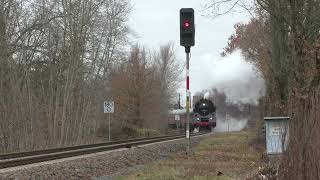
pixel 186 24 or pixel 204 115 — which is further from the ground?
pixel 186 24

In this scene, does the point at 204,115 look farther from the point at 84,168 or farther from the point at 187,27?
the point at 84,168

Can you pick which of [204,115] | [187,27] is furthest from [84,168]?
[204,115]

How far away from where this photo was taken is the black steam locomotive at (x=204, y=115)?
207 ft

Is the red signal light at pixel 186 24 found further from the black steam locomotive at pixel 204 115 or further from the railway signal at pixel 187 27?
the black steam locomotive at pixel 204 115

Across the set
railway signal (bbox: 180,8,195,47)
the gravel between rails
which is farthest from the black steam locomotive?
railway signal (bbox: 180,8,195,47)

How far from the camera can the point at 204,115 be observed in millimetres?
63750

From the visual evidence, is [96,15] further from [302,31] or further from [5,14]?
[302,31]

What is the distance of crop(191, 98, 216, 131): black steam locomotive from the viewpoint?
63141mm

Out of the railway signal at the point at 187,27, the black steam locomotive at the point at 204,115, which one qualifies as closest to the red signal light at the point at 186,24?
the railway signal at the point at 187,27

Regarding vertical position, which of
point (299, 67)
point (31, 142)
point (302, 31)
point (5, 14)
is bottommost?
point (31, 142)

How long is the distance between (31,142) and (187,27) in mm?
14176

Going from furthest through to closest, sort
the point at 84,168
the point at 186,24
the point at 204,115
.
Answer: the point at 204,115, the point at 186,24, the point at 84,168

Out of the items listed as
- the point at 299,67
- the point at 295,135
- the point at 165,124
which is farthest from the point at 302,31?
the point at 165,124

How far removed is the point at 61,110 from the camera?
39656 millimetres
